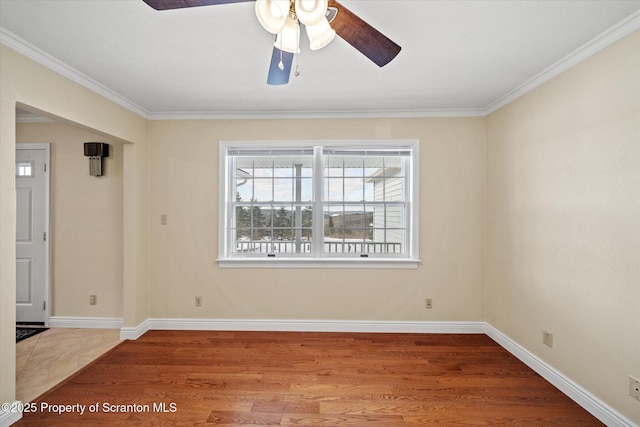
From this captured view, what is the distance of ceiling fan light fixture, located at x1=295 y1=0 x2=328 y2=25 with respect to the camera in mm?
1103

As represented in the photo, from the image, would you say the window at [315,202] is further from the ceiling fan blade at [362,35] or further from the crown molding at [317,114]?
the ceiling fan blade at [362,35]

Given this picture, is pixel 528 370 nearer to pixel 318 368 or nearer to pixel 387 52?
pixel 318 368

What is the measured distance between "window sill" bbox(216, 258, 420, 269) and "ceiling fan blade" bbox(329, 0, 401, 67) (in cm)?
233

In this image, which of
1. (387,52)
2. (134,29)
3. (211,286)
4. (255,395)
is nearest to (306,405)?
(255,395)

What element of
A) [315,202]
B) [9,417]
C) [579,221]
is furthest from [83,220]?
[579,221]

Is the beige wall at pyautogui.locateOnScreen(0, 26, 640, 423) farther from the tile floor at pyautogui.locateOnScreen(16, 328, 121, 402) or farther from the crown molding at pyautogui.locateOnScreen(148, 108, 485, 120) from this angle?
the tile floor at pyautogui.locateOnScreen(16, 328, 121, 402)

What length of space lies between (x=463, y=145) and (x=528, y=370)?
7.51ft

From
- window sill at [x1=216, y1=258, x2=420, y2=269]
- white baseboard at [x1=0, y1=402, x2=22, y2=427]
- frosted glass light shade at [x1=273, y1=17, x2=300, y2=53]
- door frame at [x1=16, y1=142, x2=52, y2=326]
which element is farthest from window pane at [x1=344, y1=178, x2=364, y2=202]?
door frame at [x1=16, y1=142, x2=52, y2=326]

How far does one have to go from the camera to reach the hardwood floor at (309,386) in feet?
6.56

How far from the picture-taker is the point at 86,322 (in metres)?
3.46

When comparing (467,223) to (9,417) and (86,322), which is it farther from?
(86,322)

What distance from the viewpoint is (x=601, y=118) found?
6.54 feet

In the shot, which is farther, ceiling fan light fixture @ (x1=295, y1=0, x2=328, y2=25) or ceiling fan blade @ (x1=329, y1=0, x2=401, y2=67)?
ceiling fan blade @ (x1=329, y1=0, x2=401, y2=67)

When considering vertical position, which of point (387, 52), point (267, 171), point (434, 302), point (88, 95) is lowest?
point (434, 302)
